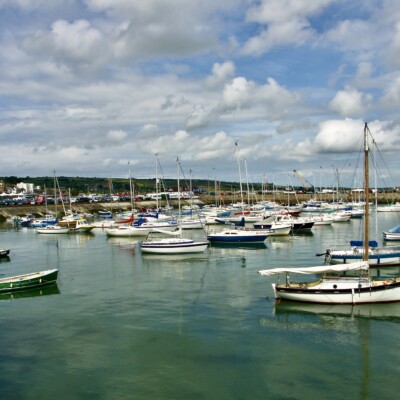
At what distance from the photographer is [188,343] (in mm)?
27359

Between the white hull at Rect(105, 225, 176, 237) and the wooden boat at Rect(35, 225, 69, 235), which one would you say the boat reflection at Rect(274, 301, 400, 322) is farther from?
the wooden boat at Rect(35, 225, 69, 235)

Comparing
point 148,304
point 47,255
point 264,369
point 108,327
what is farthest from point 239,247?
point 264,369

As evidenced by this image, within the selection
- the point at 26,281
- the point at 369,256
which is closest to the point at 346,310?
the point at 369,256

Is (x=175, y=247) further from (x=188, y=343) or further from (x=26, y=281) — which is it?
(x=188, y=343)

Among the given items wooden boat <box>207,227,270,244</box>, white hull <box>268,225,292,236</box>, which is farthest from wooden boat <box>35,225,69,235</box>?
white hull <box>268,225,292,236</box>

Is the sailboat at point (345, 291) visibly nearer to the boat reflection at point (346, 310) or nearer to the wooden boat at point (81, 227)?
the boat reflection at point (346, 310)

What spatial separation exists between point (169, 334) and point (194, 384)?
687 cm

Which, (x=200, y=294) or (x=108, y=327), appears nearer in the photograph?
(x=108, y=327)

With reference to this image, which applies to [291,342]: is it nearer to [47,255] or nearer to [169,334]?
[169,334]

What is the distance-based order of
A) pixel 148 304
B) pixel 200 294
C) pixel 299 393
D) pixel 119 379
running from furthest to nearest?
pixel 200 294, pixel 148 304, pixel 119 379, pixel 299 393

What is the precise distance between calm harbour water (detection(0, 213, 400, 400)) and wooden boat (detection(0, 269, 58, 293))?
1.69 metres

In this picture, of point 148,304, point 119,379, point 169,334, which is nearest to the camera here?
point 119,379

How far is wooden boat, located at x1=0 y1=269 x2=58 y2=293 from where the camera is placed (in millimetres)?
40375

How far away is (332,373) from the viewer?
23172mm
